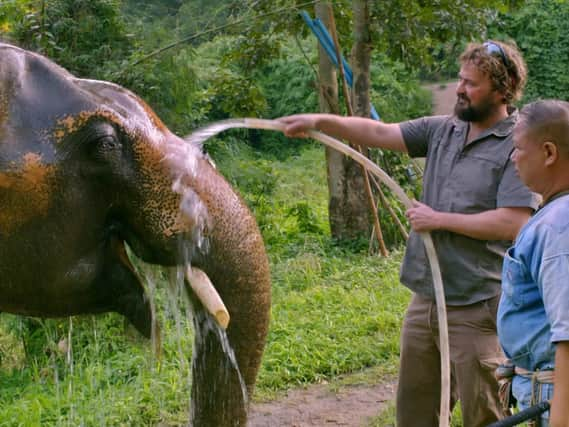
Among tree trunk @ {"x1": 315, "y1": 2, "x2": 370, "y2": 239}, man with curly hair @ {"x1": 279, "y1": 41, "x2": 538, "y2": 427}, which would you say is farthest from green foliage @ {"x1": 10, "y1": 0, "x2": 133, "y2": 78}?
man with curly hair @ {"x1": 279, "y1": 41, "x2": 538, "y2": 427}

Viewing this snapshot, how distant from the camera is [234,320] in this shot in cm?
282

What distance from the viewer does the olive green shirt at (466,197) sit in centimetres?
355

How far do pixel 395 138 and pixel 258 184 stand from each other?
5778 millimetres

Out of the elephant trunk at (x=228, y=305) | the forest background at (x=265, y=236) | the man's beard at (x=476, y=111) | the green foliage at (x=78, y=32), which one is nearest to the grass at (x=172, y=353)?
the forest background at (x=265, y=236)

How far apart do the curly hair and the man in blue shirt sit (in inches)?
36.6

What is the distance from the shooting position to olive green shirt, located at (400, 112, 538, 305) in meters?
3.55

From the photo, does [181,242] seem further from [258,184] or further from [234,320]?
[258,184]

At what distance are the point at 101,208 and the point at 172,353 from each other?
3394 millimetres

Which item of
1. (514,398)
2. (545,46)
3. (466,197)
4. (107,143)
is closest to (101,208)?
(107,143)

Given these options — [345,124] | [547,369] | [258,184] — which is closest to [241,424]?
[547,369]

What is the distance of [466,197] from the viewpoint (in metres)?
3.61

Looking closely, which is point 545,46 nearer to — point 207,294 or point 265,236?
point 265,236

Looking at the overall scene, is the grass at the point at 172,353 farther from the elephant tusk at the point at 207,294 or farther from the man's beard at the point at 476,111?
the man's beard at the point at 476,111

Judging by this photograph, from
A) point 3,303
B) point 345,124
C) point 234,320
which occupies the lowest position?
point 234,320
